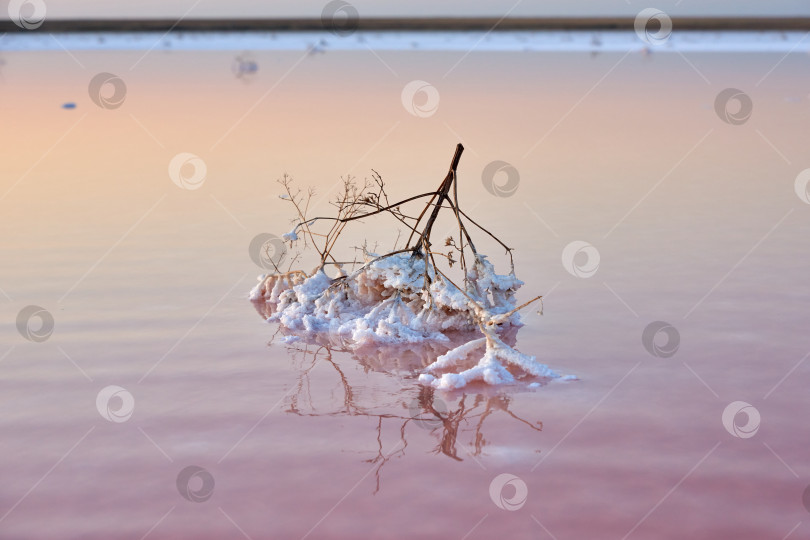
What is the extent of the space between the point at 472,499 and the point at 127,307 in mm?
2847

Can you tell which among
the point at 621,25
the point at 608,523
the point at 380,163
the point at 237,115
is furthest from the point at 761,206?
the point at 621,25

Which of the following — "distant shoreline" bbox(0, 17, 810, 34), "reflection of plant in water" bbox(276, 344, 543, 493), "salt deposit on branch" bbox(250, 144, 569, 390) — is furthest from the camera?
"distant shoreline" bbox(0, 17, 810, 34)

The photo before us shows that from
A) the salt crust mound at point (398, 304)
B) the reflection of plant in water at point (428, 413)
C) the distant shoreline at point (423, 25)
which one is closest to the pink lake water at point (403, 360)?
the reflection of plant in water at point (428, 413)

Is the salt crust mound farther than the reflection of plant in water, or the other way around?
the salt crust mound

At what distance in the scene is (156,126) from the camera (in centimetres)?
1166

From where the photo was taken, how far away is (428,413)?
12.6 feet

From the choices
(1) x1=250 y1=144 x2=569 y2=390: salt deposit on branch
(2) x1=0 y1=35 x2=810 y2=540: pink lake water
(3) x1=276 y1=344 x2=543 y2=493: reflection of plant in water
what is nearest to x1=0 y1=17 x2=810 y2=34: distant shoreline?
(2) x1=0 y1=35 x2=810 y2=540: pink lake water

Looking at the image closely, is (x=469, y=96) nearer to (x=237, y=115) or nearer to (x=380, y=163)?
(x=237, y=115)

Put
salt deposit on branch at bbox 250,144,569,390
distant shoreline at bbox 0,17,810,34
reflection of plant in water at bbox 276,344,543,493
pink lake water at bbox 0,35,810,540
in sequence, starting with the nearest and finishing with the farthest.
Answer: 1. pink lake water at bbox 0,35,810,540
2. reflection of plant in water at bbox 276,344,543,493
3. salt deposit on branch at bbox 250,144,569,390
4. distant shoreline at bbox 0,17,810,34

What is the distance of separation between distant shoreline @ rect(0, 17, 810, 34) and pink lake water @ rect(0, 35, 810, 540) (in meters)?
19.9

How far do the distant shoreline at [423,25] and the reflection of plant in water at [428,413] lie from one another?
2670 centimetres

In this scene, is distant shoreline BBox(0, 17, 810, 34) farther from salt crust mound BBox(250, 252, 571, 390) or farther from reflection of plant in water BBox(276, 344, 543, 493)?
reflection of plant in water BBox(276, 344, 543, 493)

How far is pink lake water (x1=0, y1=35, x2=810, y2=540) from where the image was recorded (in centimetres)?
306

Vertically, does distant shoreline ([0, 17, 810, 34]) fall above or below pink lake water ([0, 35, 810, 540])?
above
